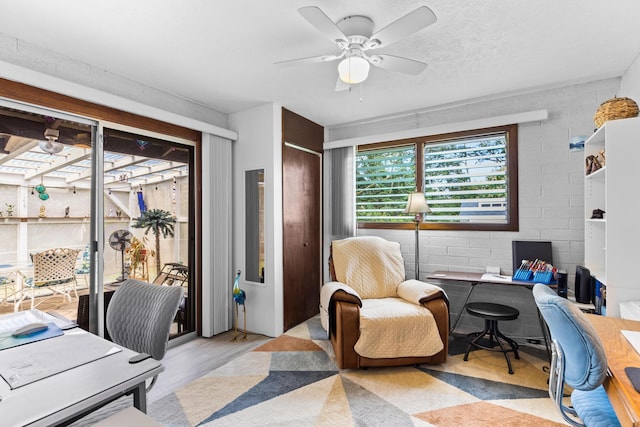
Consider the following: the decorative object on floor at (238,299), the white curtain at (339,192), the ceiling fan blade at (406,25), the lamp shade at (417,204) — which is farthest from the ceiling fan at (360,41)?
the decorative object on floor at (238,299)

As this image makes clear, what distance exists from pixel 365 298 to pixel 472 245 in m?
1.31

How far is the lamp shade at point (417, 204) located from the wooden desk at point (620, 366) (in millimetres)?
1815

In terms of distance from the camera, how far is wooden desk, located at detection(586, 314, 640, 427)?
101cm

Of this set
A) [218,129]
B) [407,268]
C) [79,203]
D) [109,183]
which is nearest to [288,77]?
[218,129]

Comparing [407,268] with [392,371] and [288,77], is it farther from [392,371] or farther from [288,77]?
[288,77]

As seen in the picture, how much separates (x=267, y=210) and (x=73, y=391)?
259cm

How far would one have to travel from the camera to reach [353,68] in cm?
209

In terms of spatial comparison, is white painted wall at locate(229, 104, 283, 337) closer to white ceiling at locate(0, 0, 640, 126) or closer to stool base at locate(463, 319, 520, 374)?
white ceiling at locate(0, 0, 640, 126)

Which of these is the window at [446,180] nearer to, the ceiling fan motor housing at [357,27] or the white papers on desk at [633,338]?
the white papers on desk at [633,338]

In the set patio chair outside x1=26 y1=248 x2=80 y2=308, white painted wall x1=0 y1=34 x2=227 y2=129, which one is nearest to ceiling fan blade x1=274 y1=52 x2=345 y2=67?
white painted wall x1=0 y1=34 x2=227 y2=129

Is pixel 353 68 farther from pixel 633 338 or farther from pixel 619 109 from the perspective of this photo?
pixel 633 338

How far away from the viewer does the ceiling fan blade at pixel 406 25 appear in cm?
161

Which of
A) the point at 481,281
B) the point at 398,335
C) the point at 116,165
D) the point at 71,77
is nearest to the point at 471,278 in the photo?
the point at 481,281

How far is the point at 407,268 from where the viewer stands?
3914 mm
